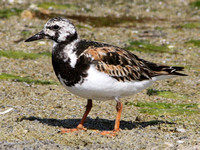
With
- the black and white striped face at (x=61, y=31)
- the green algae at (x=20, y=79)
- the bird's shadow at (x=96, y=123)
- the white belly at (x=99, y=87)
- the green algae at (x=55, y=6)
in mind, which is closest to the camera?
the white belly at (x=99, y=87)

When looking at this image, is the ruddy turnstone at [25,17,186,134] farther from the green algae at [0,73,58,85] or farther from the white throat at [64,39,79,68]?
the green algae at [0,73,58,85]

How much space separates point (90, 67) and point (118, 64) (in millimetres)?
825

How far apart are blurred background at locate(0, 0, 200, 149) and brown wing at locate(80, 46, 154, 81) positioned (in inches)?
43.1

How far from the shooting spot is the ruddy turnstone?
6930mm

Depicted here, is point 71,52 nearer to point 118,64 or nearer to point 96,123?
point 118,64

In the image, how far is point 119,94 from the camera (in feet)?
24.2

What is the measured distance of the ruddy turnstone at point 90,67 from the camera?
6930 millimetres

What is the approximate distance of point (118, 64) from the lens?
7.61m

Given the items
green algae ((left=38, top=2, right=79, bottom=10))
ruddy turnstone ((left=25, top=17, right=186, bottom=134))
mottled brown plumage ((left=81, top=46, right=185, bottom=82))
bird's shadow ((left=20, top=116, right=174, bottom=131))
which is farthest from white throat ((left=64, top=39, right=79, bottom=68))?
green algae ((left=38, top=2, right=79, bottom=10))

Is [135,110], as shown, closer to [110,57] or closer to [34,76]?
[110,57]

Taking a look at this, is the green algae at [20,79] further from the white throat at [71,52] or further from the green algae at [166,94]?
the white throat at [71,52]

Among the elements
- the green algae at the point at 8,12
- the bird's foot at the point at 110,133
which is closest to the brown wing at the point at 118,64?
the bird's foot at the point at 110,133

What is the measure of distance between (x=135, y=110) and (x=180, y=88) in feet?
7.65

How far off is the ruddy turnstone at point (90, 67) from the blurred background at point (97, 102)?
2.37ft
